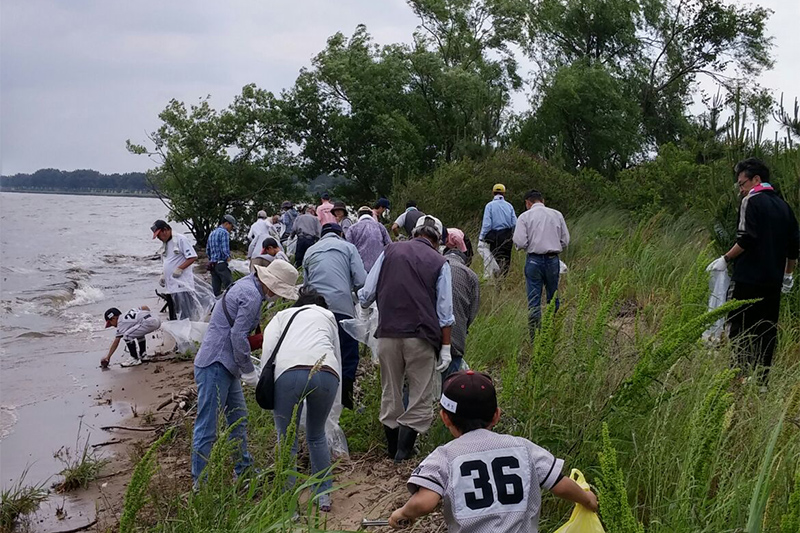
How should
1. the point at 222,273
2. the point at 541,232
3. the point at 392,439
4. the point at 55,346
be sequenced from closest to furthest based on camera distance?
the point at 392,439 → the point at 541,232 → the point at 222,273 → the point at 55,346

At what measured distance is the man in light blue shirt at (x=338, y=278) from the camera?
6590 millimetres

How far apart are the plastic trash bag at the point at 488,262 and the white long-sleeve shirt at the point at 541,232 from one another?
5.74 ft

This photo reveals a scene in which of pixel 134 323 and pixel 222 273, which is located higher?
pixel 222 273

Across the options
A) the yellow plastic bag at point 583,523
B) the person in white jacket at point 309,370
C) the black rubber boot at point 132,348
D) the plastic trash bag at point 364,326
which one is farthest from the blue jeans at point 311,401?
the black rubber boot at point 132,348

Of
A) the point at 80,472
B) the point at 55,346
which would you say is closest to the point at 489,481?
the point at 80,472

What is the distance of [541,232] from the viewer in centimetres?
827

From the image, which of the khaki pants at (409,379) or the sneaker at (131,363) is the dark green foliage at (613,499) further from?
the sneaker at (131,363)

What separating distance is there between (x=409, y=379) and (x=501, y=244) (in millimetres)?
5451

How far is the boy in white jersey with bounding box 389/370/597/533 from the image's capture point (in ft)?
8.96

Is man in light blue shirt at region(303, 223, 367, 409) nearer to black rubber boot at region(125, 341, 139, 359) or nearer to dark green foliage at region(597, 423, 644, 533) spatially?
dark green foliage at region(597, 423, 644, 533)

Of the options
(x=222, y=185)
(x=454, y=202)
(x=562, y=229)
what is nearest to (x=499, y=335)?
(x=562, y=229)

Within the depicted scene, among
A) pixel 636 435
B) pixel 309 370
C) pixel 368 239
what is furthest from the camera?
pixel 368 239

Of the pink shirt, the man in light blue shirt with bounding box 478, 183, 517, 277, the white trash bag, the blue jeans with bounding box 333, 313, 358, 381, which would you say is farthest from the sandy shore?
the man in light blue shirt with bounding box 478, 183, 517, 277

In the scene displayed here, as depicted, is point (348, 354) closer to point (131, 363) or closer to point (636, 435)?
point (636, 435)
